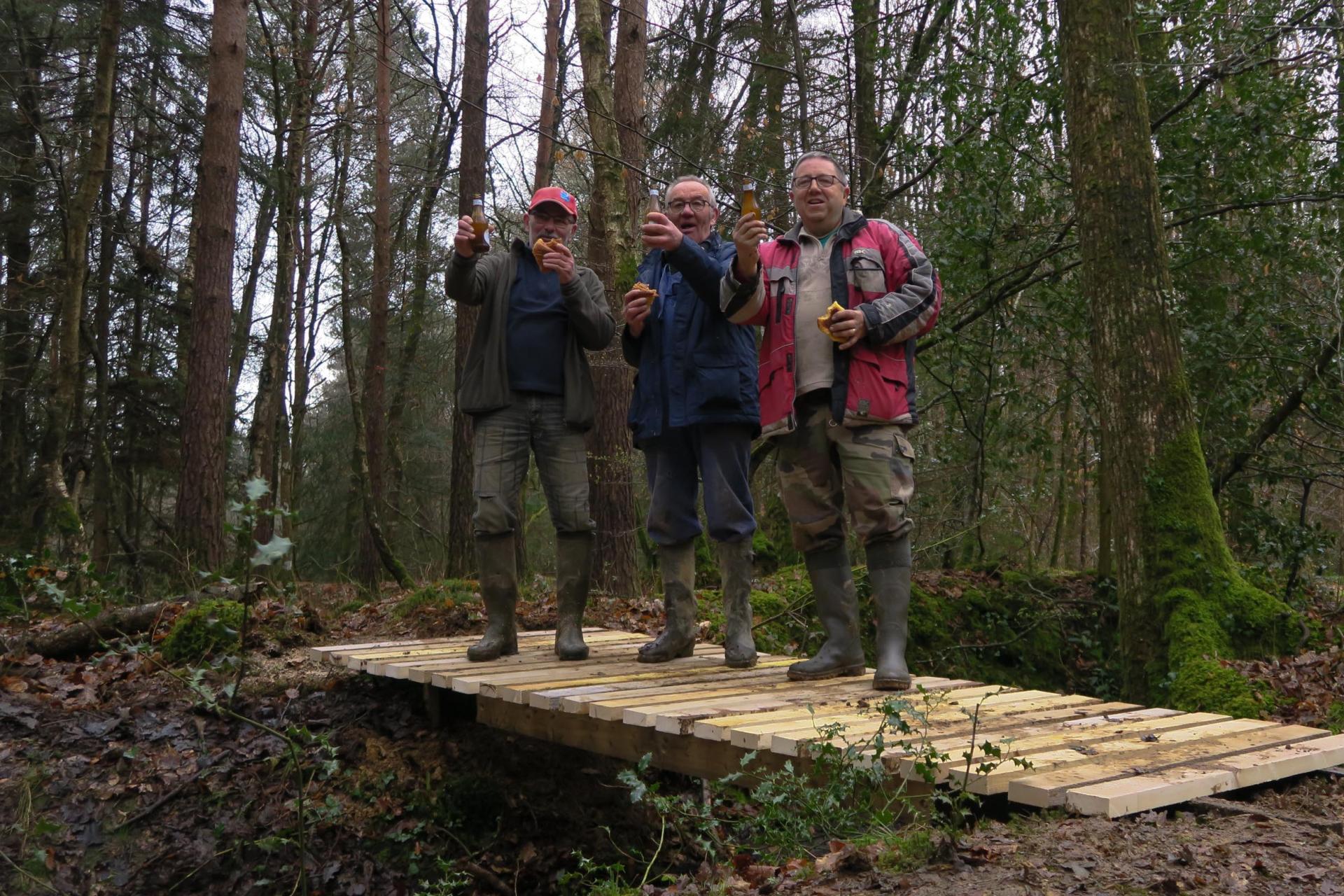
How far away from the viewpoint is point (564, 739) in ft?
16.6

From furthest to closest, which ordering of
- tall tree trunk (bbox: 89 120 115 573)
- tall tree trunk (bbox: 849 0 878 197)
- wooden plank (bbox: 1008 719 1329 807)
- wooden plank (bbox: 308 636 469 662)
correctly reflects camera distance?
1. tall tree trunk (bbox: 89 120 115 573)
2. tall tree trunk (bbox: 849 0 878 197)
3. wooden plank (bbox: 308 636 469 662)
4. wooden plank (bbox: 1008 719 1329 807)

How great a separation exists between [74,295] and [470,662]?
7.72 meters

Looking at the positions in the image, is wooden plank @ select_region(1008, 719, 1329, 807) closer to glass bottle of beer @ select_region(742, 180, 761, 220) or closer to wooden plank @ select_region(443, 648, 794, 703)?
wooden plank @ select_region(443, 648, 794, 703)

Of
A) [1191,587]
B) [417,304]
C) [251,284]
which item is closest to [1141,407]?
[1191,587]

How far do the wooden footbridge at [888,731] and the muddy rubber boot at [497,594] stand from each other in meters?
0.07

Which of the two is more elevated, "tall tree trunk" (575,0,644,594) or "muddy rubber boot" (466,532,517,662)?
"tall tree trunk" (575,0,644,594)

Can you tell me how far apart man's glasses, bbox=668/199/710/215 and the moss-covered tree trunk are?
2.81 m

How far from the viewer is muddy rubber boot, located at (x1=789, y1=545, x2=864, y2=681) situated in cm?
487

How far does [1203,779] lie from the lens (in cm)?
323

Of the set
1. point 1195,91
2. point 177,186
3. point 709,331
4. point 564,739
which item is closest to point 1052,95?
point 1195,91

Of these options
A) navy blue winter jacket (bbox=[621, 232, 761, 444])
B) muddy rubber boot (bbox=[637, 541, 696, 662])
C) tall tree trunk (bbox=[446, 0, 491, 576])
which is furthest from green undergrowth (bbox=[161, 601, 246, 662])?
tall tree trunk (bbox=[446, 0, 491, 576])

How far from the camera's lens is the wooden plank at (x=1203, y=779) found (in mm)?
2977

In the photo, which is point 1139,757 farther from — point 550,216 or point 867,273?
point 550,216

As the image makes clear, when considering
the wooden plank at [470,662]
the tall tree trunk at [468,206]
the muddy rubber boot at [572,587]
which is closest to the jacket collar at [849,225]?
the muddy rubber boot at [572,587]
